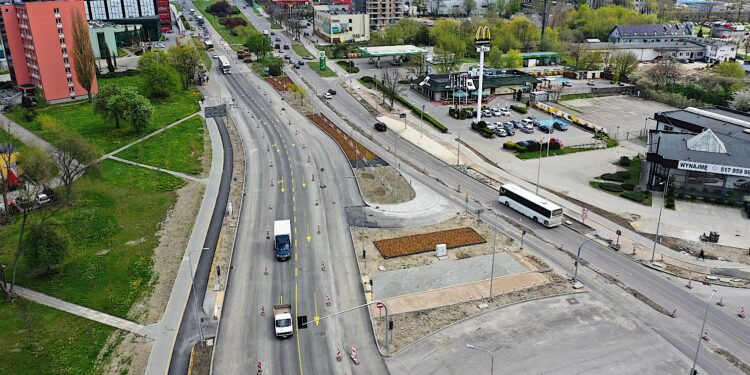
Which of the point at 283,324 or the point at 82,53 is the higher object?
the point at 82,53

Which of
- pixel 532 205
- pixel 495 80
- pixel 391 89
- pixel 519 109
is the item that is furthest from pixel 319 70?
pixel 532 205

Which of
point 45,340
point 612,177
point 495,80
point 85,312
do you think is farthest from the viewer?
point 495,80

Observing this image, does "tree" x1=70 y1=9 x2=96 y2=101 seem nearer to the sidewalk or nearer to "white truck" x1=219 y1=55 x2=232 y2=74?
"white truck" x1=219 y1=55 x2=232 y2=74

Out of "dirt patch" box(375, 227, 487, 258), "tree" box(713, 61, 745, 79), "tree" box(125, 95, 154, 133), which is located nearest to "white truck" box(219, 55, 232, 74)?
"tree" box(125, 95, 154, 133)

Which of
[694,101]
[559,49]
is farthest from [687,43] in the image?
[694,101]

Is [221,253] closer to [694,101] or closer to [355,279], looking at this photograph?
[355,279]

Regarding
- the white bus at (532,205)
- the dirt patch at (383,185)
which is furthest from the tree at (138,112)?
the white bus at (532,205)

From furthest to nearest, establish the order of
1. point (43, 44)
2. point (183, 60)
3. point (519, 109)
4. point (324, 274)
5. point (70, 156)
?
point (183, 60) < point (519, 109) < point (43, 44) < point (70, 156) < point (324, 274)

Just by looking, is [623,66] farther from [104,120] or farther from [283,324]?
[283,324]
